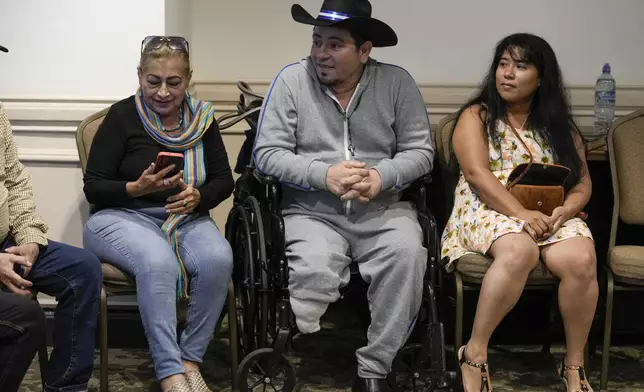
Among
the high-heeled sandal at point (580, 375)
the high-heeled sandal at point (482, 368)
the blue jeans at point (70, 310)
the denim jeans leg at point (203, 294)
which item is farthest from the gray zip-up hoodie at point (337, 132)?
the high-heeled sandal at point (580, 375)

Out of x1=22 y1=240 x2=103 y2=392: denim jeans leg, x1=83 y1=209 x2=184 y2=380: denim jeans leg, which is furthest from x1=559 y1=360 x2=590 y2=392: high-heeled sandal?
x1=22 y1=240 x2=103 y2=392: denim jeans leg

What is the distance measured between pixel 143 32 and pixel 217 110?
2.33ft

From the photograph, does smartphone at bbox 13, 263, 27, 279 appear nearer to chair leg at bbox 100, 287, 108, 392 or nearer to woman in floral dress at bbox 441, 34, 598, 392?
chair leg at bbox 100, 287, 108, 392

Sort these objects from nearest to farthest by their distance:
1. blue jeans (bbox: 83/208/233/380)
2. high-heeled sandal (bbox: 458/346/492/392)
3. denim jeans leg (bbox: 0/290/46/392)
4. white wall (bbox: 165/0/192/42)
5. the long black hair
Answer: denim jeans leg (bbox: 0/290/46/392), blue jeans (bbox: 83/208/233/380), high-heeled sandal (bbox: 458/346/492/392), the long black hair, white wall (bbox: 165/0/192/42)

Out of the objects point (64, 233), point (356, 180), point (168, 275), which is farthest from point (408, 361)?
point (64, 233)

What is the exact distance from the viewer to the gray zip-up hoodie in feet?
10.6

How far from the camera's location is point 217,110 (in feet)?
13.9

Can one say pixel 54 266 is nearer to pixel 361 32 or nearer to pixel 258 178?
pixel 258 178

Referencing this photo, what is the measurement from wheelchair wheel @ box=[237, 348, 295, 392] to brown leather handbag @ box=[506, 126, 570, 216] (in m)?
1.01

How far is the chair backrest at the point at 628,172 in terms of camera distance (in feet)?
11.6

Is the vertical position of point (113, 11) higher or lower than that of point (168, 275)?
higher

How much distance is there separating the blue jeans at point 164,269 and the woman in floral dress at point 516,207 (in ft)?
2.70

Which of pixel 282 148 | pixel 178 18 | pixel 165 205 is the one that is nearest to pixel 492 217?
pixel 282 148

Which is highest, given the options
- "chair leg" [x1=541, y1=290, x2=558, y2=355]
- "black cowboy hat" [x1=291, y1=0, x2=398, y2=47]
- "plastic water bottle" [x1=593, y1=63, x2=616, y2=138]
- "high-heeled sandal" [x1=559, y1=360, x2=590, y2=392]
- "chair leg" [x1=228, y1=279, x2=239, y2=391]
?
"black cowboy hat" [x1=291, y1=0, x2=398, y2=47]
